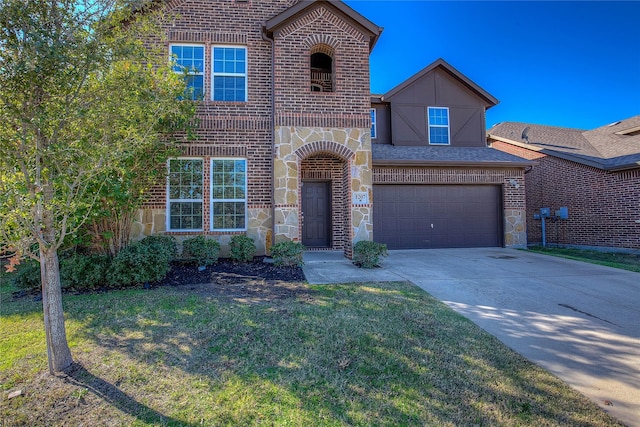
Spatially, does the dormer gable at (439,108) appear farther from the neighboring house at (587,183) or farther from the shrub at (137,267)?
the shrub at (137,267)

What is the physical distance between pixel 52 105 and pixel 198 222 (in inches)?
230

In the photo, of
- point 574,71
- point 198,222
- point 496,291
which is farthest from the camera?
point 574,71

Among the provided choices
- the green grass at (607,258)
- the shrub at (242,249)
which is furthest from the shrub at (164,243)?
the green grass at (607,258)

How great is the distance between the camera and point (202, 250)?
24.9 ft

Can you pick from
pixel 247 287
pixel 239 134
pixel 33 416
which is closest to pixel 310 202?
pixel 239 134

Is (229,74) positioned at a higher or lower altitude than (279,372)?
higher

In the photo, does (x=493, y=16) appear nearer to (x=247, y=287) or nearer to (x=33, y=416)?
(x=247, y=287)

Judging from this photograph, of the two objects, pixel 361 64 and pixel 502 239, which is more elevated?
pixel 361 64

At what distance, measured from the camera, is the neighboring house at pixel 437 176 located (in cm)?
1117

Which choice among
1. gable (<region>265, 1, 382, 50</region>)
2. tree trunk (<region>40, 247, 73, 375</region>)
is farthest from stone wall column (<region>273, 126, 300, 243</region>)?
tree trunk (<region>40, 247, 73, 375</region>)

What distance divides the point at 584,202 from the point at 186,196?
13.5 metres

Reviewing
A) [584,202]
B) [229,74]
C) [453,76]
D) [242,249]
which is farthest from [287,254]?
[584,202]

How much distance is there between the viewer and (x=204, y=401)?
2535mm

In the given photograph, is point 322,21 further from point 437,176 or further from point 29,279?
point 29,279
